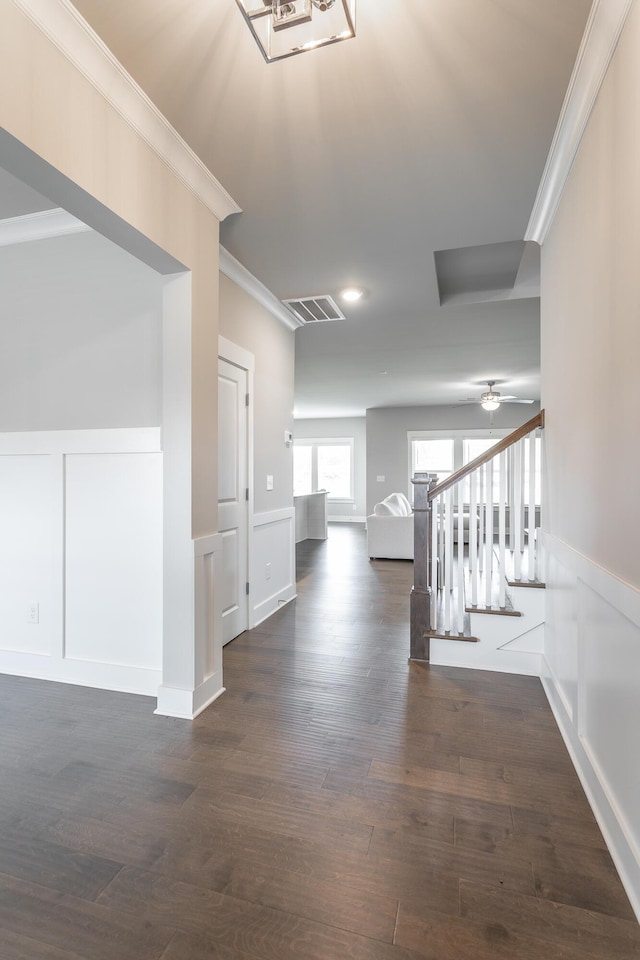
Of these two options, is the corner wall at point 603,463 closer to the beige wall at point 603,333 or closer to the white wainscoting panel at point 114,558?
the beige wall at point 603,333

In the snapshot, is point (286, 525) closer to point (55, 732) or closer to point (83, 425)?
point (83, 425)

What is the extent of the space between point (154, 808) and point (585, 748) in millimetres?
1633

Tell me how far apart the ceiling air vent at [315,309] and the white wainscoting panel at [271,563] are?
69.8 inches

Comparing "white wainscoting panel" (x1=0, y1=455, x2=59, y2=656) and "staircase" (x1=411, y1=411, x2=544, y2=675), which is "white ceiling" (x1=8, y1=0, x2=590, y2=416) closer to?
"staircase" (x1=411, y1=411, x2=544, y2=675)

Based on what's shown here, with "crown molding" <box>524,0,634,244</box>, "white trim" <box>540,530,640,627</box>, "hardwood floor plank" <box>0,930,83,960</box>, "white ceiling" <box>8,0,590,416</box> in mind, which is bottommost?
"hardwood floor plank" <box>0,930,83,960</box>

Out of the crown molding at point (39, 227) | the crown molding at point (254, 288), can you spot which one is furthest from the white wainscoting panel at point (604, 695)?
the crown molding at point (39, 227)

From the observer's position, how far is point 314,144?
2154 millimetres

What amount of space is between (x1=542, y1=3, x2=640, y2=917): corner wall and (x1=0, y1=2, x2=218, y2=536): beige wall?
5.78 ft

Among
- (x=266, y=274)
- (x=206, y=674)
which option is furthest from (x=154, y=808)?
(x=266, y=274)

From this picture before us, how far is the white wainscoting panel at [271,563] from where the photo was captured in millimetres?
3799

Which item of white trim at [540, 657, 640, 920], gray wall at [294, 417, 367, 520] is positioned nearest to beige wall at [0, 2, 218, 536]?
white trim at [540, 657, 640, 920]

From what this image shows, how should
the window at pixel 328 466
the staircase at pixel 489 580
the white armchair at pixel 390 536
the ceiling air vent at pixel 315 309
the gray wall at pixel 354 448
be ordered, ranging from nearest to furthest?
the staircase at pixel 489 580 → the ceiling air vent at pixel 315 309 → the white armchair at pixel 390 536 → the gray wall at pixel 354 448 → the window at pixel 328 466

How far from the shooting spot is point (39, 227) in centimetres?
273

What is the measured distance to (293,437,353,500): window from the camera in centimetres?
1210
